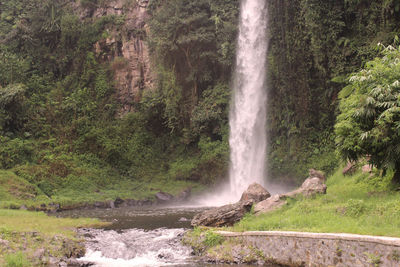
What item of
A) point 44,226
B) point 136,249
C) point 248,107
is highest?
point 248,107

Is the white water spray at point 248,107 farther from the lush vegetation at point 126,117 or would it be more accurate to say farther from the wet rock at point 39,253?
the wet rock at point 39,253

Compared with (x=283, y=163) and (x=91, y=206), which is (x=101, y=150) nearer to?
(x=91, y=206)

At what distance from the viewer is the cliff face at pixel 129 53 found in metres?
35.5

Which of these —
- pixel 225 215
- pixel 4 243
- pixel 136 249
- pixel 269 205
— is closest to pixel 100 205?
pixel 225 215

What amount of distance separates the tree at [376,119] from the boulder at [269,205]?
2.63 meters

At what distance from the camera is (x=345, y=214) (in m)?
10.9

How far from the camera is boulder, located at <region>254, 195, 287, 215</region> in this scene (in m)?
13.6

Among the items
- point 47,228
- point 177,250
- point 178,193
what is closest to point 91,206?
point 178,193

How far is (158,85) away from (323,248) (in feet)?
83.3

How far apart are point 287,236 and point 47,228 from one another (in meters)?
7.66

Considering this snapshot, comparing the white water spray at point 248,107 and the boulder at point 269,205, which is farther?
the white water spray at point 248,107

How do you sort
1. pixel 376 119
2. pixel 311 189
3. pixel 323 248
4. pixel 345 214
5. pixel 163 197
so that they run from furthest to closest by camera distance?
pixel 163 197, pixel 311 189, pixel 376 119, pixel 345 214, pixel 323 248

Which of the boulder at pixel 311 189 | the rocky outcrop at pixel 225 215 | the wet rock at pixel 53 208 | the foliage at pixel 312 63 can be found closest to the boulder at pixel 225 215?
the rocky outcrop at pixel 225 215

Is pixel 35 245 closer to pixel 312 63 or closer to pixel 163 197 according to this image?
pixel 163 197
